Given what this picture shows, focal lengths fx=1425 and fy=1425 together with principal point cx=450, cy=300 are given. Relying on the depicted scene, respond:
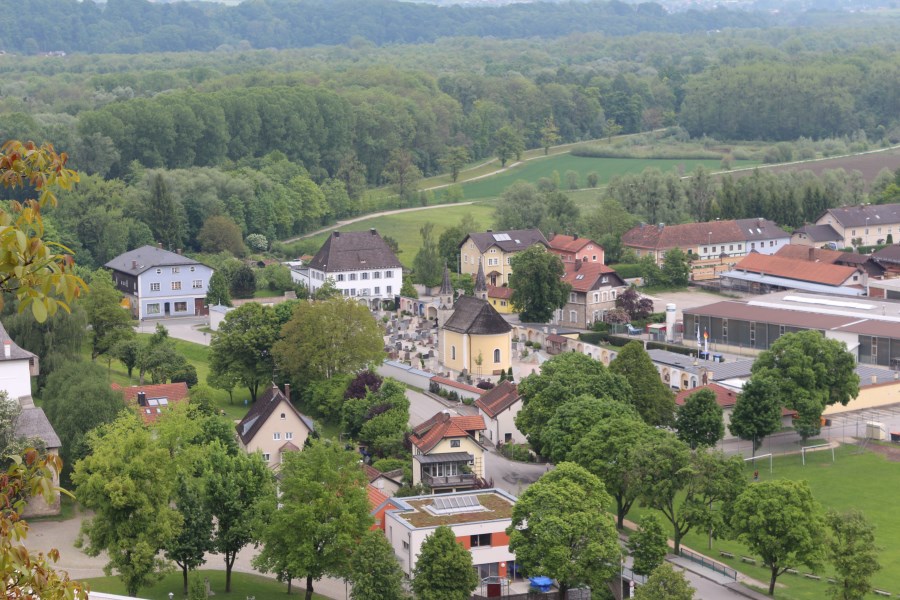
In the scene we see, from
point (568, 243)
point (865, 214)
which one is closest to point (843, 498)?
point (568, 243)

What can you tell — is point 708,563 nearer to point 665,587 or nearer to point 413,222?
point 665,587

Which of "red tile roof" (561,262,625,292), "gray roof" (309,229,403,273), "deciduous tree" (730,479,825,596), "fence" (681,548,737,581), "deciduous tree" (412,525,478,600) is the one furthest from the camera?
"gray roof" (309,229,403,273)

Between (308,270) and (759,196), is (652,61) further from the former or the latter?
(308,270)

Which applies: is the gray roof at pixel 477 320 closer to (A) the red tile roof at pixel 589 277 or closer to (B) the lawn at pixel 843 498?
(A) the red tile roof at pixel 589 277

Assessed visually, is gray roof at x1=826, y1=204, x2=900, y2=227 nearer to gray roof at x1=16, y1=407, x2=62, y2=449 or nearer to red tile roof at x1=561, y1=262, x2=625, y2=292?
red tile roof at x1=561, y1=262, x2=625, y2=292

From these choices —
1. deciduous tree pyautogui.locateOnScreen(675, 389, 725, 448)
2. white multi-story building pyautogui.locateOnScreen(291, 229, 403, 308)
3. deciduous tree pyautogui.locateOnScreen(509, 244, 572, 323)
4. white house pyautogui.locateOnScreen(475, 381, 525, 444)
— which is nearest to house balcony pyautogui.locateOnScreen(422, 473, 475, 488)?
white house pyautogui.locateOnScreen(475, 381, 525, 444)

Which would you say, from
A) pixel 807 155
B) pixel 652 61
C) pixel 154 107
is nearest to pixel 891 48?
pixel 652 61

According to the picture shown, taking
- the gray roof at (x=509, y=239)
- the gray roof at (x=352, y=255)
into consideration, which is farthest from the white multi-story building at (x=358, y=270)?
the gray roof at (x=509, y=239)
